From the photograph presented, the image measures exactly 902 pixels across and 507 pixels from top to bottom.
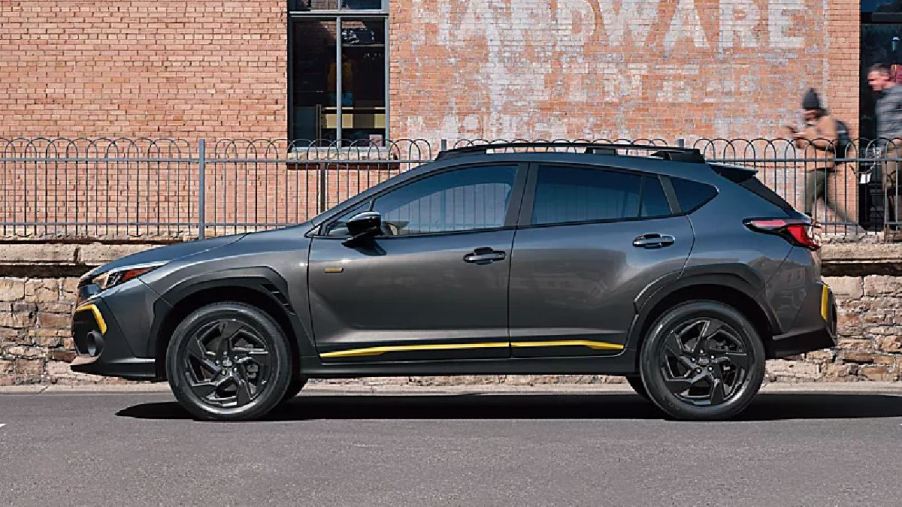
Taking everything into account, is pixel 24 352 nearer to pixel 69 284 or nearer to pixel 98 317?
pixel 69 284

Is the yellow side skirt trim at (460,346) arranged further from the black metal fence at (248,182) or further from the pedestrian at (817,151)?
the pedestrian at (817,151)

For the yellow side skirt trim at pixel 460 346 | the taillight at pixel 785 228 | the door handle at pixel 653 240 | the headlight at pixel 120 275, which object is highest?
the taillight at pixel 785 228

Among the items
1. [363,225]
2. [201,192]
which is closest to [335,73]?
[201,192]

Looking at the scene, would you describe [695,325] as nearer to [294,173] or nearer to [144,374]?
[144,374]

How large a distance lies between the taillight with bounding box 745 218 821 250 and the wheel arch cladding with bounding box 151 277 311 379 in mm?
2901

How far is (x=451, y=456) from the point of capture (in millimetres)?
7750

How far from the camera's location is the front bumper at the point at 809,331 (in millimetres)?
9320

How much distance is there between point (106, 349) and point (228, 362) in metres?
0.82

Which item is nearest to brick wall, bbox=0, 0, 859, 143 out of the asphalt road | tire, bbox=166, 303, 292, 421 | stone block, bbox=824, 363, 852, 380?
stone block, bbox=824, 363, 852, 380

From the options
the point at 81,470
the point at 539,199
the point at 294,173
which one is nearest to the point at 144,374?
the point at 81,470

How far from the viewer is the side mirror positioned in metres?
9.21

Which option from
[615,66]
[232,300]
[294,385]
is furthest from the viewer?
[615,66]

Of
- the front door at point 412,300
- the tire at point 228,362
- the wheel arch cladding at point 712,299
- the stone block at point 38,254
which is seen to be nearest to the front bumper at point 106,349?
the tire at point 228,362

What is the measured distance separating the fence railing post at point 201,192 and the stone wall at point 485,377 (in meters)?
0.86
